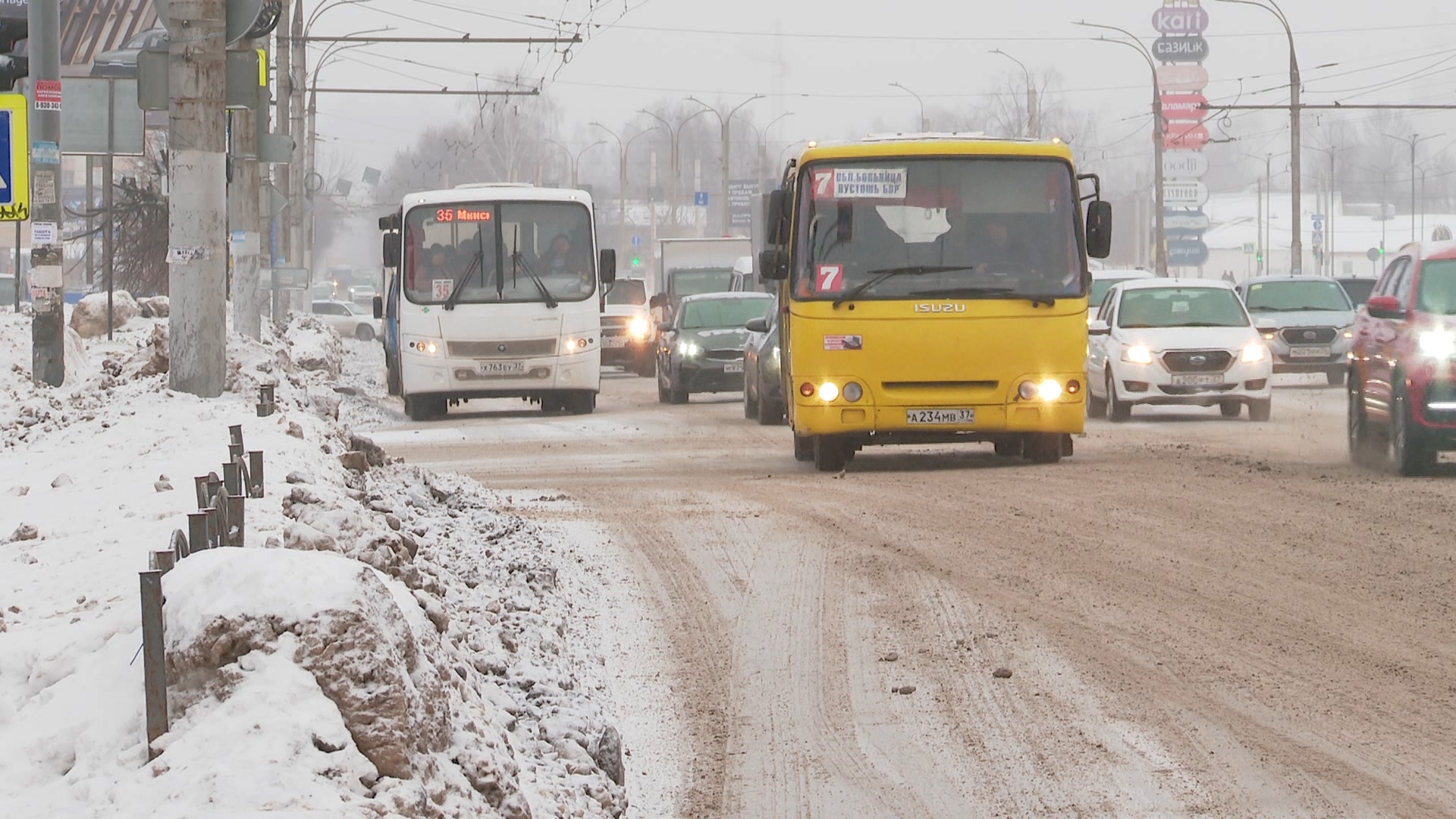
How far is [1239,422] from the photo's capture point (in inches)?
926

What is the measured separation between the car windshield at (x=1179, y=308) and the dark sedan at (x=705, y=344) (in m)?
5.66

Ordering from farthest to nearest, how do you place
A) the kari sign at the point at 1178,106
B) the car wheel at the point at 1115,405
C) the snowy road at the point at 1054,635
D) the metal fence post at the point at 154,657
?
the kari sign at the point at 1178,106 → the car wheel at the point at 1115,405 → the snowy road at the point at 1054,635 → the metal fence post at the point at 154,657

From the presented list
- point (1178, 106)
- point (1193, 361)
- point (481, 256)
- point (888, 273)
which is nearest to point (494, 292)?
point (481, 256)

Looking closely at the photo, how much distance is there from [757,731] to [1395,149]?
7357 inches

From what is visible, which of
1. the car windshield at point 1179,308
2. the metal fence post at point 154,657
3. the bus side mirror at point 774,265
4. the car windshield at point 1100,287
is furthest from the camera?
the car windshield at point 1100,287

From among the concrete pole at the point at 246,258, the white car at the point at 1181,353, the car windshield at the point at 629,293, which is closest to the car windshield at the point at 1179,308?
the white car at the point at 1181,353

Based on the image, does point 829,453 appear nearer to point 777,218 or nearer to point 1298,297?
point 777,218

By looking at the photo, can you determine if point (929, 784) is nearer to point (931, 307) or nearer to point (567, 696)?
point (567, 696)

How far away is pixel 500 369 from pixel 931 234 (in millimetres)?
11040

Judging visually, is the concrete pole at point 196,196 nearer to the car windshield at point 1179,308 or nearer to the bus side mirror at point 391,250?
the bus side mirror at point 391,250

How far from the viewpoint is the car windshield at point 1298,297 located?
31.0 metres

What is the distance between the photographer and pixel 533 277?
86.4 ft

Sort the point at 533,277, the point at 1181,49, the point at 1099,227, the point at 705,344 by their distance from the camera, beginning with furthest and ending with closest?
the point at 1181,49, the point at 705,344, the point at 533,277, the point at 1099,227

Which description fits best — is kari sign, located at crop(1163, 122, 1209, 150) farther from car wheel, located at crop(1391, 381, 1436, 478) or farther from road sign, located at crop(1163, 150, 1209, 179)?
car wheel, located at crop(1391, 381, 1436, 478)
